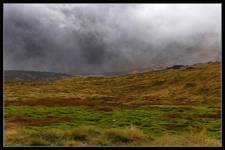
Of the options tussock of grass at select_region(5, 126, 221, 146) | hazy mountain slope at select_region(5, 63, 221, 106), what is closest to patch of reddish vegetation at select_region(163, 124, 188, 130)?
tussock of grass at select_region(5, 126, 221, 146)

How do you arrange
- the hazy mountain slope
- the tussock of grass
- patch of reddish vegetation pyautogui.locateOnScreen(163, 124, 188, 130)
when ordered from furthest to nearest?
the hazy mountain slope < patch of reddish vegetation pyautogui.locateOnScreen(163, 124, 188, 130) < the tussock of grass

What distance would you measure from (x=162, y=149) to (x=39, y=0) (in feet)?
20.4

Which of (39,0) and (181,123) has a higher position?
(39,0)

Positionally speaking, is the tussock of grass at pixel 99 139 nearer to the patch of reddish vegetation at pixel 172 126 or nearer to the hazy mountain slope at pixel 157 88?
the patch of reddish vegetation at pixel 172 126

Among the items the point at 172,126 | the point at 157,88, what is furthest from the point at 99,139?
the point at 157,88

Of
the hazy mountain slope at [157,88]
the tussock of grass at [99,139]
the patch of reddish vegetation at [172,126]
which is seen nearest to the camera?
the tussock of grass at [99,139]

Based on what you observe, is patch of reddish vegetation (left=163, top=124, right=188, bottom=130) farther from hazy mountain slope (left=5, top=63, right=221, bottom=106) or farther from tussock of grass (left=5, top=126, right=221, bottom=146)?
hazy mountain slope (left=5, top=63, right=221, bottom=106)

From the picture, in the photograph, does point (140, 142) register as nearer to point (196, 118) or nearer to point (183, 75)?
point (196, 118)

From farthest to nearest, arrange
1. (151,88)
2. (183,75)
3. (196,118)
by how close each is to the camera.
Answer: 1. (183,75)
2. (151,88)
3. (196,118)

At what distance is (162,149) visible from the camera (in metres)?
14.5

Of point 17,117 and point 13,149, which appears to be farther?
point 17,117

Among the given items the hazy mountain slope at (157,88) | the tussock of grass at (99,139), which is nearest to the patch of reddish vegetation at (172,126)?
the tussock of grass at (99,139)

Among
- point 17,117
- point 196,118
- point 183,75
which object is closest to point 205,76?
point 183,75

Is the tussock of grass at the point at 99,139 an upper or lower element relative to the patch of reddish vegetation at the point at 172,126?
upper
